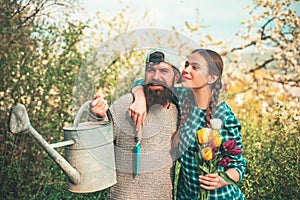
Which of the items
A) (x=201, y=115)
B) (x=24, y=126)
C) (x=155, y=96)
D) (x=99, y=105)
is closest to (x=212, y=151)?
(x=201, y=115)

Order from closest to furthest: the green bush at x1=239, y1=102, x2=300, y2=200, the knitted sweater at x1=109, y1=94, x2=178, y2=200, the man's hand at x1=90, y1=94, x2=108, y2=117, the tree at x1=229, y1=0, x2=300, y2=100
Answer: the man's hand at x1=90, y1=94, x2=108, y2=117 < the knitted sweater at x1=109, y1=94, x2=178, y2=200 < the green bush at x1=239, y1=102, x2=300, y2=200 < the tree at x1=229, y1=0, x2=300, y2=100

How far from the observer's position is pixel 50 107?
3.22 m

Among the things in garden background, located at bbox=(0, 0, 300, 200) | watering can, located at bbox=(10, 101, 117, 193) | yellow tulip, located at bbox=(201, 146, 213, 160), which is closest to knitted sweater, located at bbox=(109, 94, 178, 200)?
watering can, located at bbox=(10, 101, 117, 193)

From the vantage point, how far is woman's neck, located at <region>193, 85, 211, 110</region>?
174cm

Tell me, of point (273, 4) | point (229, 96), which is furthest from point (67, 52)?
point (273, 4)

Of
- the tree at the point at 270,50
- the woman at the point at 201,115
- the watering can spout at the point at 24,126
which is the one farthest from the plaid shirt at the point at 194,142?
the tree at the point at 270,50

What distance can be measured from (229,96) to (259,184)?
0.91 m

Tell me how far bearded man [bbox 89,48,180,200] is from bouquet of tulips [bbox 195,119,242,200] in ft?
0.60

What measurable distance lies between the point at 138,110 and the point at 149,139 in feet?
0.49

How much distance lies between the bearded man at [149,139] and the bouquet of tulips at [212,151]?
0.60 feet

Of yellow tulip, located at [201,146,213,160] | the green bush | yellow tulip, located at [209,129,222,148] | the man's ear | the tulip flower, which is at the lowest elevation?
the green bush

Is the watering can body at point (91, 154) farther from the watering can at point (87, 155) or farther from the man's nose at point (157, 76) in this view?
the man's nose at point (157, 76)

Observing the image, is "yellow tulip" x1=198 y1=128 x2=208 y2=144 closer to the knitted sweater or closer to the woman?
the woman

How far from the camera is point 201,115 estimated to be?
176 centimetres
